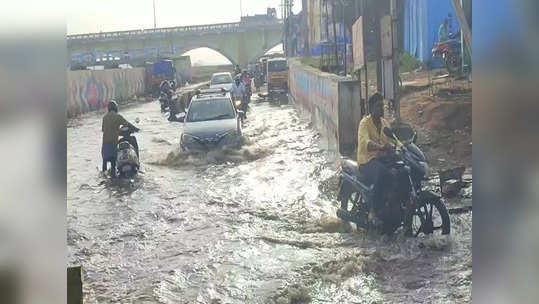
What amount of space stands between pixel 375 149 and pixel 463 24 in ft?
2.26

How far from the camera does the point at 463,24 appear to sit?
105 inches

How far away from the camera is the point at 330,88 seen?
3900 mm

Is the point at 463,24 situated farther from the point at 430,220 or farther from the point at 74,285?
the point at 74,285

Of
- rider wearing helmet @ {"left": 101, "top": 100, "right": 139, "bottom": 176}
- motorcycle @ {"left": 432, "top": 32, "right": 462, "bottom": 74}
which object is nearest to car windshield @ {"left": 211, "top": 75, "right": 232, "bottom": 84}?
rider wearing helmet @ {"left": 101, "top": 100, "right": 139, "bottom": 176}

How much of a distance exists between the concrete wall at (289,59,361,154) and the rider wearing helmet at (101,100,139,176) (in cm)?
113

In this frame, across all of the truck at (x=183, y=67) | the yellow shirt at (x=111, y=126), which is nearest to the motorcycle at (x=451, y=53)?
the truck at (x=183, y=67)

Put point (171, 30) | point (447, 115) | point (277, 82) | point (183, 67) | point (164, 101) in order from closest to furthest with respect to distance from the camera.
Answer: point (447, 115) → point (171, 30) → point (183, 67) → point (164, 101) → point (277, 82)

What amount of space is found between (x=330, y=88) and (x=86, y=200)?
1535 millimetres

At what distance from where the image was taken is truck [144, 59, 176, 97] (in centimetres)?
384

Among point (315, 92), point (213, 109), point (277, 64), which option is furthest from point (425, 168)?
point (213, 109)

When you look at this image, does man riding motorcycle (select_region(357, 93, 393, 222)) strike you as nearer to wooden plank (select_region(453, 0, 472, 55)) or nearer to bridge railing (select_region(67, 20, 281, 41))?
wooden plank (select_region(453, 0, 472, 55))

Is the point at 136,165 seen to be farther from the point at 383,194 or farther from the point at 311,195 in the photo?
the point at 383,194

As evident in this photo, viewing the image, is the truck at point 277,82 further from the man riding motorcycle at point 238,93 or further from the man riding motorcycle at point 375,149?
the man riding motorcycle at point 375,149

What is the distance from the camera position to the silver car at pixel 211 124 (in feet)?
15.1
